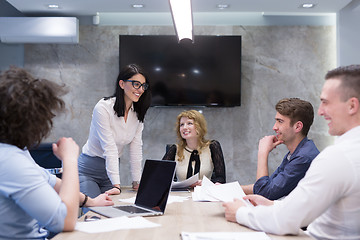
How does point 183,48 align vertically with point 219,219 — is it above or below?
above

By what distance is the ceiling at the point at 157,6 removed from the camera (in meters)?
4.54

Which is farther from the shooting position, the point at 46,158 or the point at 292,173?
the point at 46,158

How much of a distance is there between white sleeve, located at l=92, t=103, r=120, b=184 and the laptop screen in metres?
0.64

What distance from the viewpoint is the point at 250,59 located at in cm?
505

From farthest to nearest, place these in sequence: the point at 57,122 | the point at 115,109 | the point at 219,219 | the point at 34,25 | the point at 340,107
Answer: the point at 57,122
the point at 34,25
the point at 115,109
the point at 219,219
the point at 340,107

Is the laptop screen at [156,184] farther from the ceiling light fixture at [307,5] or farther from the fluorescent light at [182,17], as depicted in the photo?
the ceiling light fixture at [307,5]

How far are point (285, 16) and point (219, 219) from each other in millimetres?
4035

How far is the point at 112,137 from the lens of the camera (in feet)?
8.70

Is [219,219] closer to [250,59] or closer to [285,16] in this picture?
[250,59]

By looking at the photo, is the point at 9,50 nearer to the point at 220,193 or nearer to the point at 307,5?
the point at 307,5

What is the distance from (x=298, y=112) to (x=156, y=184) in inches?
42.0

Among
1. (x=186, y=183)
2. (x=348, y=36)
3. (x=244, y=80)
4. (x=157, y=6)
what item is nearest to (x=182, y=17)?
(x=186, y=183)

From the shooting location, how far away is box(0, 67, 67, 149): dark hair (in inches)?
47.7

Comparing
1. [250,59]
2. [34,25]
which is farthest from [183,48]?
[34,25]
